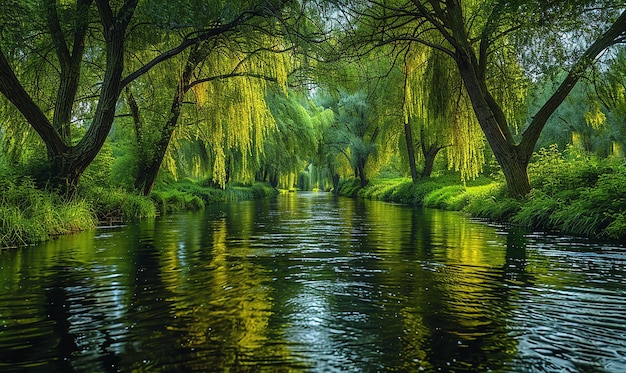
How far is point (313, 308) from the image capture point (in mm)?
4512

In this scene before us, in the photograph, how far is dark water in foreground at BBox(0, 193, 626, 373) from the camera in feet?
10.7

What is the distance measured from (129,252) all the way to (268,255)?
6.87 feet

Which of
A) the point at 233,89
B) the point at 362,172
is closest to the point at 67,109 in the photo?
the point at 233,89

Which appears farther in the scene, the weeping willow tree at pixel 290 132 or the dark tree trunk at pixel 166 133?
the weeping willow tree at pixel 290 132

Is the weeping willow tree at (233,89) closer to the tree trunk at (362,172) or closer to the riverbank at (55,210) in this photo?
the riverbank at (55,210)

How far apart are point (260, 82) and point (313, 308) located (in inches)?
426

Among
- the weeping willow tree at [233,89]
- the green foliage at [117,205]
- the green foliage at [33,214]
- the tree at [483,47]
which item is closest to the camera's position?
the green foliage at [33,214]

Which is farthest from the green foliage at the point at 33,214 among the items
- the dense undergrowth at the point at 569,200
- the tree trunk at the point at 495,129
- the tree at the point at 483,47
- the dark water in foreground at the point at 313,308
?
the dense undergrowth at the point at 569,200

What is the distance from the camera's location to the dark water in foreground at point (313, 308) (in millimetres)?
3252

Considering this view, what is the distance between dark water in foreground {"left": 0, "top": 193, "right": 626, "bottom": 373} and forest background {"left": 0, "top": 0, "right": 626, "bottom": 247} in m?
3.17

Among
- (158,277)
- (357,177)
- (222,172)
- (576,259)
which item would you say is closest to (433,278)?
(576,259)

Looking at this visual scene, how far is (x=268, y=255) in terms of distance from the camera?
768cm

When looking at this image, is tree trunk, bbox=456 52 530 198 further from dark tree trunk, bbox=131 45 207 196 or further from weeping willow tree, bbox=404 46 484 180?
dark tree trunk, bbox=131 45 207 196

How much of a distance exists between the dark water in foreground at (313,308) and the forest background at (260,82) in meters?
3.17
